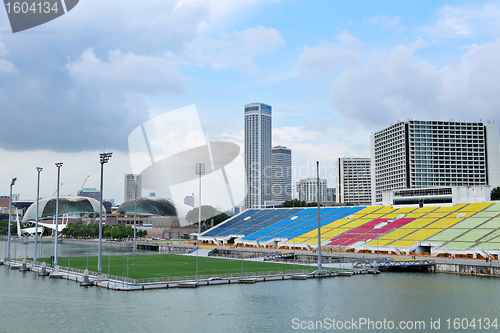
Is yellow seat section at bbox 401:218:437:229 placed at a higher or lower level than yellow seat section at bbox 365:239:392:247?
higher

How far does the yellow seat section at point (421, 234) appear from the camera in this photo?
81.4m

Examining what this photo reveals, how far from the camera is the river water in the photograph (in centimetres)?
3503

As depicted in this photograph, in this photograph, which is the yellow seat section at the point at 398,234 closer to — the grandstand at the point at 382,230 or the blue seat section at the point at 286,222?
the grandstand at the point at 382,230

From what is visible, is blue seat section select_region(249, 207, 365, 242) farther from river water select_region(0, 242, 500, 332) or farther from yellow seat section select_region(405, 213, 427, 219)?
river water select_region(0, 242, 500, 332)

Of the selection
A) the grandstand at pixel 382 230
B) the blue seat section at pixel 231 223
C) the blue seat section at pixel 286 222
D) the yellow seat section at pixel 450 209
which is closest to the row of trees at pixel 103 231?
the blue seat section at pixel 231 223

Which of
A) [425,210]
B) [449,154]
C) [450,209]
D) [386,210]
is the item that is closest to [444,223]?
[450,209]

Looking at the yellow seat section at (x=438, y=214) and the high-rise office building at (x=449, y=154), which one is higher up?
the high-rise office building at (x=449, y=154)

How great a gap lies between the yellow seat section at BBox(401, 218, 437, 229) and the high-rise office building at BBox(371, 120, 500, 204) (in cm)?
9703

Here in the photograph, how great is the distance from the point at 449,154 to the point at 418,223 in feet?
350

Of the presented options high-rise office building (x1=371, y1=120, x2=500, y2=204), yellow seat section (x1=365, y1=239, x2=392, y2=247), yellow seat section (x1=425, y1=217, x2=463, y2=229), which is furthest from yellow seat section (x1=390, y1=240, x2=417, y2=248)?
high-rise office building (x1=371, y1=120, x2=500, y2=204)

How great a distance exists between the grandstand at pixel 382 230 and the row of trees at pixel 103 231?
37.0 m

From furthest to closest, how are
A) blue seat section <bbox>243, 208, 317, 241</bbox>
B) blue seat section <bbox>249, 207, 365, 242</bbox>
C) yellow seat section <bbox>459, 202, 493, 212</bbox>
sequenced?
blue seat section <bbox>243, 208, 317, 241</bbox> < blue seat section <bbox>249, 207, 365, 242</bbox> < yellow seat section <bbox>459, 202, 493, 212</bbox>

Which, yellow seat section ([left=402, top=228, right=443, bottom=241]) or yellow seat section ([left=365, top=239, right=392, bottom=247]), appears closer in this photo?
yellow seat section ([left=402, top=228, right=443, bottom=241])

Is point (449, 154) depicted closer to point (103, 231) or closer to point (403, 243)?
point (403, 243)
